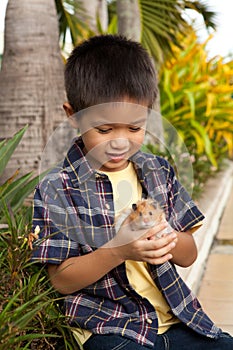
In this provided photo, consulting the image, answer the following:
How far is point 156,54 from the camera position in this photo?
6.64 meters

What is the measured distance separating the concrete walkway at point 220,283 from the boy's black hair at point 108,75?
65.4 inches

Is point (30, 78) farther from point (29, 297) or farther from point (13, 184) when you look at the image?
point (29, 297)

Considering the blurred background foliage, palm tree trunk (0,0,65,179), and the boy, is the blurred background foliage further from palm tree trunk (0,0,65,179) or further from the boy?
the boy

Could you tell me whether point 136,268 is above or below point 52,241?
below

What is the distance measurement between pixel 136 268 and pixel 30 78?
7.52ft

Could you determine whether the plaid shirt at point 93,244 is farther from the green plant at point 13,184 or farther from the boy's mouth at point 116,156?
the green plant at point 13,184

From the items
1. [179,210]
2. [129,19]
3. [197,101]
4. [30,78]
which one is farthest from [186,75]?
[179,210]

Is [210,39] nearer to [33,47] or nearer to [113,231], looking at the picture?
[33,47]

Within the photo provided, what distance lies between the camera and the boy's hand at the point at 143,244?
1949mm

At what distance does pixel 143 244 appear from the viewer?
196cm

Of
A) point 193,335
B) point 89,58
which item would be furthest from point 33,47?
point 193,335

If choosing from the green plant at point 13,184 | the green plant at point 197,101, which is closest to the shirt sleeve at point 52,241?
the green plant at point 13,184

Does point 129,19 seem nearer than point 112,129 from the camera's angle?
No

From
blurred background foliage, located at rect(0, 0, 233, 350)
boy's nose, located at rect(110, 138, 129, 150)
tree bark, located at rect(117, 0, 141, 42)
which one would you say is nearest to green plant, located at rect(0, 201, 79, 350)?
boy's nose, located at rect(110, 138, 129, 150)
